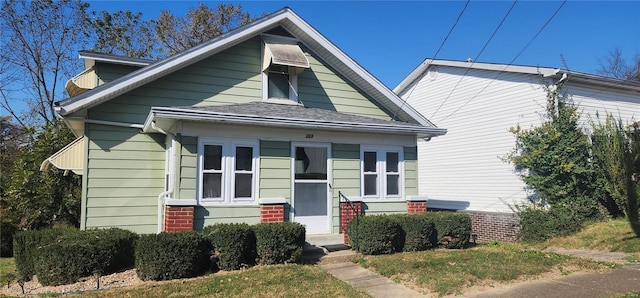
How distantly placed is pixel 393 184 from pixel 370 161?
3.03 ft

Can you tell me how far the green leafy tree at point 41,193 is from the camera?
12461 millimetres

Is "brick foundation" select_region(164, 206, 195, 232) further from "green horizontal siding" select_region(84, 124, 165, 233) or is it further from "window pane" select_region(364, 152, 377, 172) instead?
"window pane" select_region(364, 152, 377, 172)

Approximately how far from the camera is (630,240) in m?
10.8

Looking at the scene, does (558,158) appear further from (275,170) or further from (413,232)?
(275,170)

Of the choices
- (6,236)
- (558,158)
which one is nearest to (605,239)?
(558,158)

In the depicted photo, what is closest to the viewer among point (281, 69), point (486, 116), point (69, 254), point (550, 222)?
point (69, 254)

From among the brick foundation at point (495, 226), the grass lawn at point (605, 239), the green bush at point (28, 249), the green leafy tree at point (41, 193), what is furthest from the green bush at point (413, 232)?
the green leafy tree at point (41, 193)

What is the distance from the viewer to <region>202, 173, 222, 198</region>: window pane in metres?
8.92

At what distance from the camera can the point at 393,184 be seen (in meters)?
11.0

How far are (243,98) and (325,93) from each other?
93.7 inches

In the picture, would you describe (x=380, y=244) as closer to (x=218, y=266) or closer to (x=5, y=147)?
(x=218, y=266)

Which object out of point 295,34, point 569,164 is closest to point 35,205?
point 295,34

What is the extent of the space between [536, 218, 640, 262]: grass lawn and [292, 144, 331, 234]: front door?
6671mm

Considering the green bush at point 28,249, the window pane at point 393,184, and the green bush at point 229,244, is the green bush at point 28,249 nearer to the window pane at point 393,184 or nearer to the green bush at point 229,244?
the green bush at point 229,244
